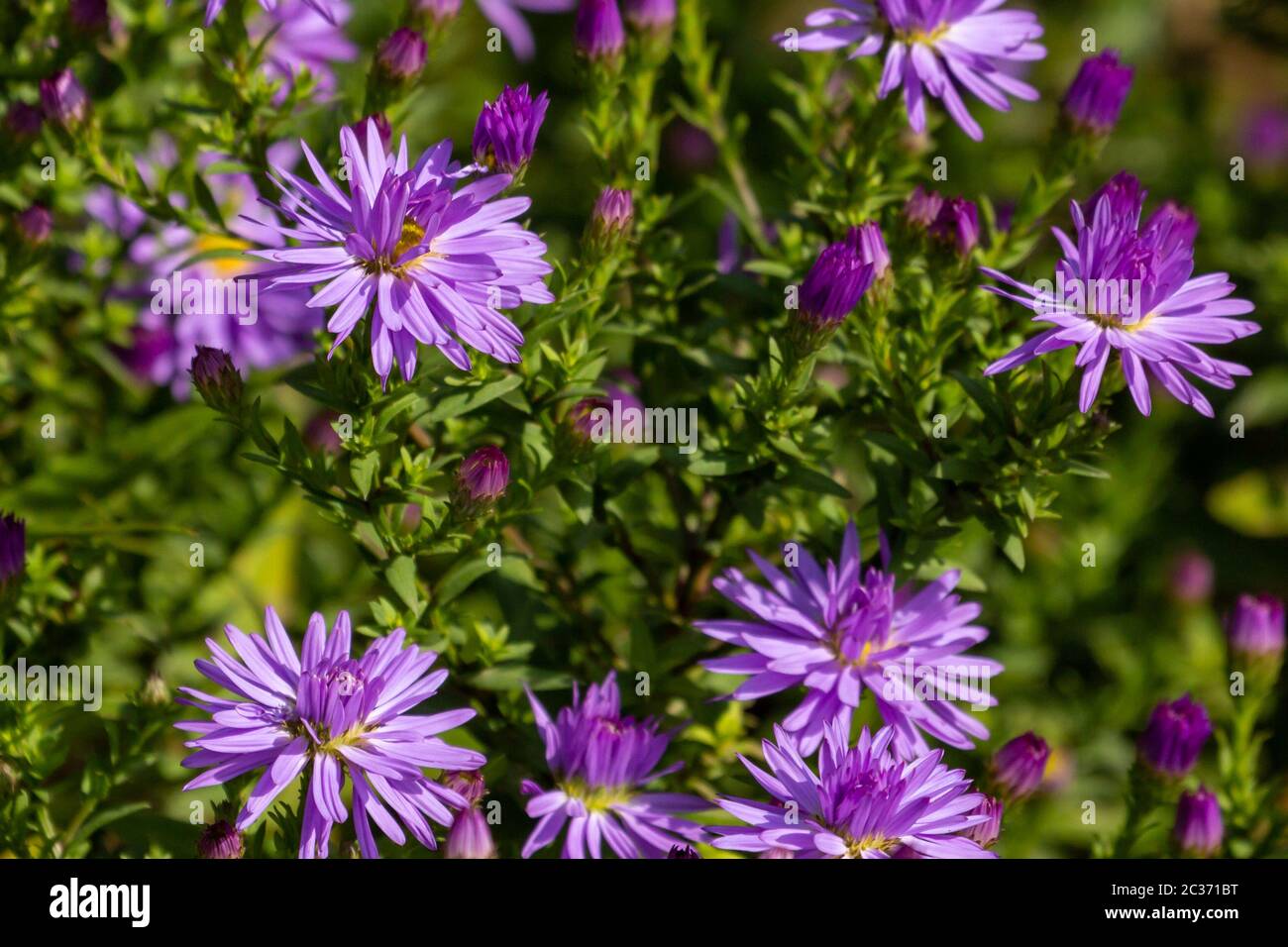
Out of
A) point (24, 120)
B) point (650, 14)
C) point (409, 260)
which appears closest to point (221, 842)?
point (409, 260)

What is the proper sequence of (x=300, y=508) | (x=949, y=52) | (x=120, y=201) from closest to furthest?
(x=949, y=52)
(x=120, y=201)
(x=300, y=508)

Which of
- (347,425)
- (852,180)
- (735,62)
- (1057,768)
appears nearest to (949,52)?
(852,180)

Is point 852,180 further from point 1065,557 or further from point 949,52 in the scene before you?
point 1065,557

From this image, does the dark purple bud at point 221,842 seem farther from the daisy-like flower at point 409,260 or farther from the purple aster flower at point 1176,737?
the purple aster flower at point 1176,737

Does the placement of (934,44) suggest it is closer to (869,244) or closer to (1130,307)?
(869,244)

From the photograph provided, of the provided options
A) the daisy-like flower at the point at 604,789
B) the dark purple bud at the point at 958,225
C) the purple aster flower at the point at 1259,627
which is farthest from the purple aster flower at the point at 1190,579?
the daisy-like flower at the point at 604,789

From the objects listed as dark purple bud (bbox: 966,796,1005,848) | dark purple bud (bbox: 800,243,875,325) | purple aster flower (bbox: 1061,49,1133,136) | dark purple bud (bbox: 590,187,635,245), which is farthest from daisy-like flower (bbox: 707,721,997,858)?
purple aster flower (bbox: 1061,49,1133,136)
